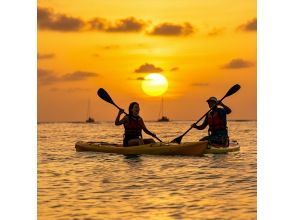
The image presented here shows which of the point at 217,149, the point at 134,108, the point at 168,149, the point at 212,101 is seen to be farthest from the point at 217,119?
the point at 134,108

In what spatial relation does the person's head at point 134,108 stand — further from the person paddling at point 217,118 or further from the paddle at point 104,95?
the person paddling at point 217,118

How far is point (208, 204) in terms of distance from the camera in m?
7.46

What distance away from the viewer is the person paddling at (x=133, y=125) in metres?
11.3

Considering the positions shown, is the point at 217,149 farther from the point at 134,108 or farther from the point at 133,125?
the point at 134,108

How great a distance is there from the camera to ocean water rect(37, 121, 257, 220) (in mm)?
7016

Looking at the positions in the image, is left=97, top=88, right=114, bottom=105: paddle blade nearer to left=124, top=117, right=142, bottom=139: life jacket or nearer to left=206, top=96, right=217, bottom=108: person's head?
left=124, top=117, right=142, bottom=139: life jacket

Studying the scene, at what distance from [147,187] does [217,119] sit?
292 cm

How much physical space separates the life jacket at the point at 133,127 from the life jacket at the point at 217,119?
1297 millimetres

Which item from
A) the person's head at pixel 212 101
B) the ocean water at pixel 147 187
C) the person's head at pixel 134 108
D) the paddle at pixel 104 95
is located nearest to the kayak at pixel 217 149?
the ocean water at pixel 147 187

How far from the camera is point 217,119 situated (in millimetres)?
11438
